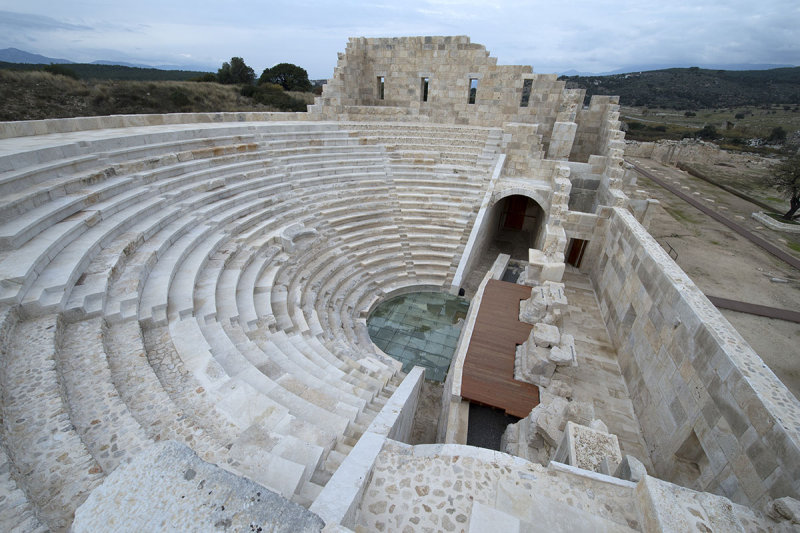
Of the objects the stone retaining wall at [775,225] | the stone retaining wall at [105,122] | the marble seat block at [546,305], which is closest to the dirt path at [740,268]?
the stone retaining wall at [775,225]

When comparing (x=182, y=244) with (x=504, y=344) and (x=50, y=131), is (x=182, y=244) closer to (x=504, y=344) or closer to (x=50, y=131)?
(x=50, y=131)

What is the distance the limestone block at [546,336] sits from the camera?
6296 mm

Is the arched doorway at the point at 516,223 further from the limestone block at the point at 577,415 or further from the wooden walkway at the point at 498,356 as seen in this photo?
the limestone block at the point at 577,415

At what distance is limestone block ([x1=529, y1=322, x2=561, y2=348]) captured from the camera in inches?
248

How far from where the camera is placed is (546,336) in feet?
20.9

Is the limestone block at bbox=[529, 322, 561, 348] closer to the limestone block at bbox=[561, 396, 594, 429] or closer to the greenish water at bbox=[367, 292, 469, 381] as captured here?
the limestone block at bbox=[561, 396, 594, 429]

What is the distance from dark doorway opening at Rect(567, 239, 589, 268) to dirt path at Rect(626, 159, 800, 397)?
326cm

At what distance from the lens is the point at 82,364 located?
11.9 feet

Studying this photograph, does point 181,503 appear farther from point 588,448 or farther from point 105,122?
point 105,122

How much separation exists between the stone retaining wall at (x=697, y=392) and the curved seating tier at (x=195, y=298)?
4190mm

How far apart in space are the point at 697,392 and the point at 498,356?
3.01 m

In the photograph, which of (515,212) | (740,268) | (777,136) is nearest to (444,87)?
(515,212)

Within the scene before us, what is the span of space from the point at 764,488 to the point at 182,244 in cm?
876

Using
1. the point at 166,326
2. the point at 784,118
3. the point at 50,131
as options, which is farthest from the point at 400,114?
the point at 784,118
